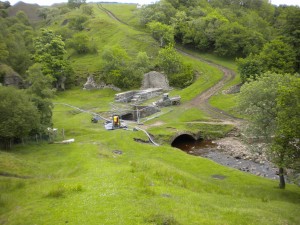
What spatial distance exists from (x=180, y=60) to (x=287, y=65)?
104 ft

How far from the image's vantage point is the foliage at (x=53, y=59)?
101m

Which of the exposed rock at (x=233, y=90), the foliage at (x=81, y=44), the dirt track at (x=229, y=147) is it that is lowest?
the dirt track at (x=229, y=147)

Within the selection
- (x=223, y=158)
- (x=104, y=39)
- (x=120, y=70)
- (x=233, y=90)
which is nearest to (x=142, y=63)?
(x=120, y=70)

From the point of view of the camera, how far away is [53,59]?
102062 millimetres

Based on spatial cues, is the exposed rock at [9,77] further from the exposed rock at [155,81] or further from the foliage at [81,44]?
the foliage at [81,44]

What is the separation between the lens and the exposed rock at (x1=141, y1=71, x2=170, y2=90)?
9738cm

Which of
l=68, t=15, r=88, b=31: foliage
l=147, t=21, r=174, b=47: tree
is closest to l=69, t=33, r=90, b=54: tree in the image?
l=147, t=21, r=174, b=47: tree

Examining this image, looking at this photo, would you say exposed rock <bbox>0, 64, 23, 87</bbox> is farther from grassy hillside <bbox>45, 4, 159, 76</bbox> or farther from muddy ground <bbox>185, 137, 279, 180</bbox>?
muddy ground <bbox>185, 137, 279, 180</bbox>

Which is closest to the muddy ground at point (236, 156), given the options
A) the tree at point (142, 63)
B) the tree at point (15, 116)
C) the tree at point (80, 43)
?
the tree at point (15, 116)

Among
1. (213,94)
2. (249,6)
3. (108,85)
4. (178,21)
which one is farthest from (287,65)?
(249,6)

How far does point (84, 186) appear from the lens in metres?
31.3

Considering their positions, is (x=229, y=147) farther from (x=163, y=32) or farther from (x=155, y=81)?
(x=163, y=32)

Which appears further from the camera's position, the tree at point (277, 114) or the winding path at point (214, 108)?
the winding path at point (214, 108)

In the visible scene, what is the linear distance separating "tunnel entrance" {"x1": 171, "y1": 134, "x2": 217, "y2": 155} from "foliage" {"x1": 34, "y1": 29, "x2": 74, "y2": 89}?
163 feet
